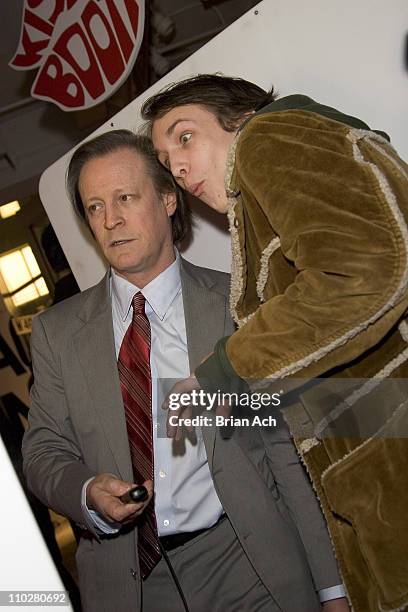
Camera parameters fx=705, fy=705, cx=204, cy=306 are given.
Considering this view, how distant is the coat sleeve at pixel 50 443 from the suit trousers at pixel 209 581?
0.19 metres

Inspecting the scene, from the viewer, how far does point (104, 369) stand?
1.44 m

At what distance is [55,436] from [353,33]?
3.22ft

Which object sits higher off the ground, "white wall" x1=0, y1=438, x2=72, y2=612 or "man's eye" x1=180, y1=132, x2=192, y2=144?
"man's eye" x1=180, y1=132, x2=192, y2=144

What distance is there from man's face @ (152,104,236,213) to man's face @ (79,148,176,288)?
11.9 inches

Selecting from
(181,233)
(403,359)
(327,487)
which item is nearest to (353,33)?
(181,233)

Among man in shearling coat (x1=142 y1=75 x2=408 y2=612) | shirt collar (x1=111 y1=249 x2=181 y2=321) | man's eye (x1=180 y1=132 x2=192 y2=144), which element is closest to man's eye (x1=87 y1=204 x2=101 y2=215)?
shirt collar (x1=111 y1=249 x2=181 y2=321)

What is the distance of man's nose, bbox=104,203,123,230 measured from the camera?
1.48 meters

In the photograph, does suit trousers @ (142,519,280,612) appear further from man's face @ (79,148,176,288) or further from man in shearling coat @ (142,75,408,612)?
man's face @ (79,148,176,288)

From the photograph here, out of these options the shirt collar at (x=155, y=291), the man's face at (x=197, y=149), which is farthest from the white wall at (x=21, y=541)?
the shirt collar at (x=155, y=291)

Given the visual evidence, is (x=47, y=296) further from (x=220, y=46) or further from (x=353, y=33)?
(x=353, y=33)

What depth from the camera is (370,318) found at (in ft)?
2.74

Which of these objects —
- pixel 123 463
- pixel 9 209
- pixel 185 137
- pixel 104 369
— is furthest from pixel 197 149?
pixel 9 209

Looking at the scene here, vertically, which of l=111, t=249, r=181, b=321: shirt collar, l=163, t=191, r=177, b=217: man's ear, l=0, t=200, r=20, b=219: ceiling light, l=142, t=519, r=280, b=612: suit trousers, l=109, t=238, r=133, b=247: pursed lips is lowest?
l=142, t=519, r=280, b=612: suit trousers

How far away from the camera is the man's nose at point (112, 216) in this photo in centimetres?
148
